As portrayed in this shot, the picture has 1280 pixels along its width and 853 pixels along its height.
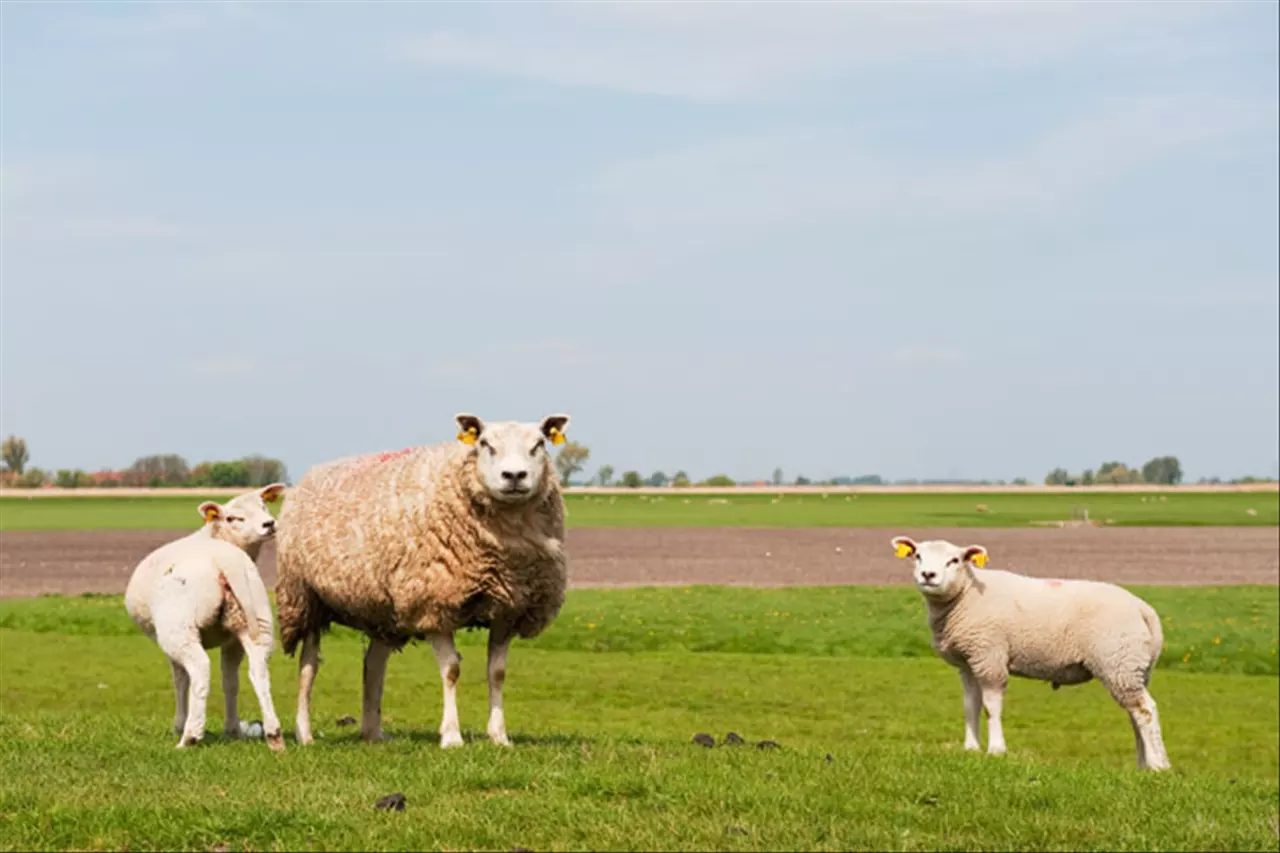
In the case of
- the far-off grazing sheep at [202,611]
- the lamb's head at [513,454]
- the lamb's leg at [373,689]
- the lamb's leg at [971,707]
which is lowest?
the lamb's leg at [971,707]

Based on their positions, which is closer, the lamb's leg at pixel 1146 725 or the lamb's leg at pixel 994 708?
the lamb's leg at pixel 994 708

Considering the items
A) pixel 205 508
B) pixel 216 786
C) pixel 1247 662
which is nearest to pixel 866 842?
pixel 216 786

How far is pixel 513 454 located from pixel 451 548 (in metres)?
1.21

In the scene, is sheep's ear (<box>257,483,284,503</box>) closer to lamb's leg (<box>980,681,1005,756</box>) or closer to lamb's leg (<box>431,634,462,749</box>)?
lamb's leg (<box>431,634,462,749</box>)

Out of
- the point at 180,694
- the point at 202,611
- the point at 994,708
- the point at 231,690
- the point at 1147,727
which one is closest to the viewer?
the point at 202,611

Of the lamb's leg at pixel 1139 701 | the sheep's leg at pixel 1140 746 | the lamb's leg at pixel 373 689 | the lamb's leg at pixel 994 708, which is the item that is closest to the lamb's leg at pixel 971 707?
the lamb's leg at pixel 994 708

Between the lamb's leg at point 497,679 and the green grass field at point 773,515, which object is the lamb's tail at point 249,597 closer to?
the lamb's leg at point 497,679

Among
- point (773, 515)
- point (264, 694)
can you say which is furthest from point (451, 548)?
point (773, 515)

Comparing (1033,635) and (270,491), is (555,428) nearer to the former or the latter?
(270,491)

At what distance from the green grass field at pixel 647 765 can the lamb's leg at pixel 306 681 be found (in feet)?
1.48

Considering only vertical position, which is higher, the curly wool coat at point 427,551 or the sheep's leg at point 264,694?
the curly wool coat at point 427,551

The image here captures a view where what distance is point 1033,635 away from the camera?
61.9ft

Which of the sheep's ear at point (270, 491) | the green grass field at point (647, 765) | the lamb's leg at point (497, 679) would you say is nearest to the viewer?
the green grass field at point (647, 765)

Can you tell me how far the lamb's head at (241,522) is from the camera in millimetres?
16438
